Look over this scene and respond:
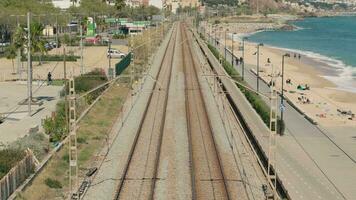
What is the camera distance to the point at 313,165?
37656 millimetres

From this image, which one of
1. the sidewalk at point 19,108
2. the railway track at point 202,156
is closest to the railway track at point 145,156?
the railway track at point 202,156

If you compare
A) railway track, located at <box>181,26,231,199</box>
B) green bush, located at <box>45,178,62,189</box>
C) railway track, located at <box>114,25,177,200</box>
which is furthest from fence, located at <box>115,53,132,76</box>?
green bush, located at <box>45,178,62,189</box>

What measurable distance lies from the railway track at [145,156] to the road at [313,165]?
7640 mm

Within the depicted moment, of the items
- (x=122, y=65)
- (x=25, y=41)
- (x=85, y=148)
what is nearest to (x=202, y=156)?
(x=85, y=148)

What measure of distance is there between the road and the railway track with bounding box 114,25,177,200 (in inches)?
301

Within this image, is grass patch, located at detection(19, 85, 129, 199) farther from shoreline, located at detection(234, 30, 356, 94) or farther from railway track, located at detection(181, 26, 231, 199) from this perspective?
shoreline, located at detection(234, 30, 356, 94)

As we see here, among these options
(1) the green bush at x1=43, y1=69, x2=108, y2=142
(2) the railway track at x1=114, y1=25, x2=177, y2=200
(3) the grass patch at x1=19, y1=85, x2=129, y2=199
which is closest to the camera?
(3) the grass patch at x1=19, y1=85, x2=129, y2=199

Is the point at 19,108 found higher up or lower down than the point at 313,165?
higher up

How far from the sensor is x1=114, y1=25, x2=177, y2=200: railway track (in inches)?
1230

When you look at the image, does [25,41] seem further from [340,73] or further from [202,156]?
[340,73]

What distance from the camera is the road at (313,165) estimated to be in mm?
32438

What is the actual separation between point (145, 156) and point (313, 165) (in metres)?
10.7

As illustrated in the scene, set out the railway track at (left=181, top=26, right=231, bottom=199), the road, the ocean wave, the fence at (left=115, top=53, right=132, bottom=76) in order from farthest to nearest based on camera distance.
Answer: the ocean wave → the fence at (left=115, top=53, right=132, bottom=76) → the road → the railway track at (left=181, top=26, right=231, bottom=199)

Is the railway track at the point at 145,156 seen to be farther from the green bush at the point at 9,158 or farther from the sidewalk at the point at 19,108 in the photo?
the sidewalk at the point at 19,108
